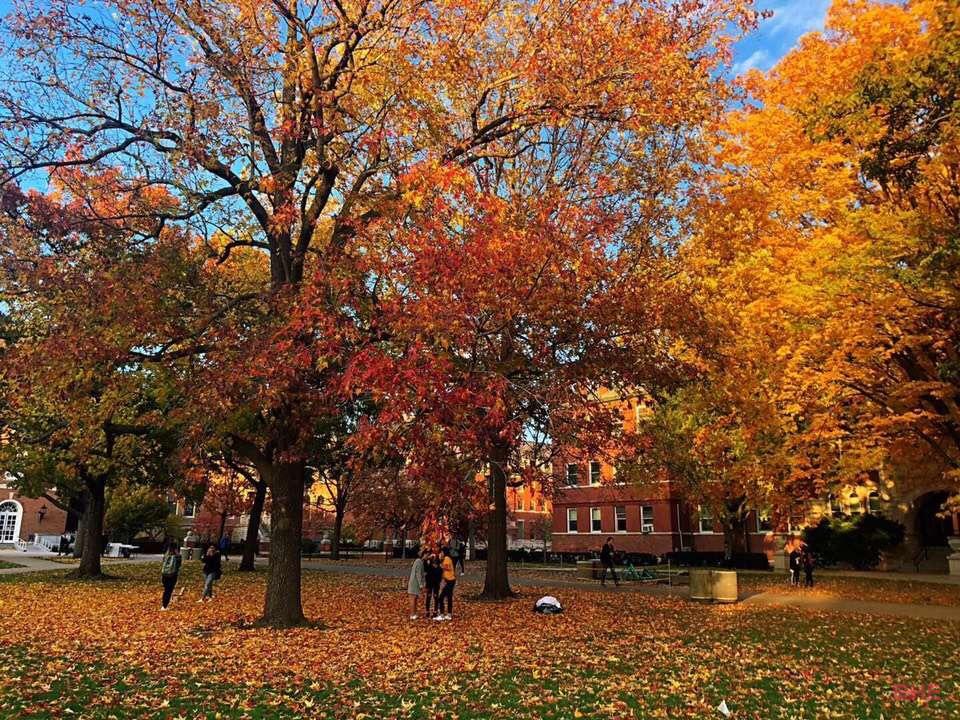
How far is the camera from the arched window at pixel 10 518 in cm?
5487

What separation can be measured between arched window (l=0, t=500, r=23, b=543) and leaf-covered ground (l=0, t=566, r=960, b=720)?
47.5 m

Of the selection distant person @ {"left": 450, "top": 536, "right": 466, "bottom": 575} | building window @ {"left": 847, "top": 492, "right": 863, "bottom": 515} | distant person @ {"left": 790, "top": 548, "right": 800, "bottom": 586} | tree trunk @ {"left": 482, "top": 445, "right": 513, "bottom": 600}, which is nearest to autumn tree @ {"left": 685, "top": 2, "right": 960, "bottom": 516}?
distant person @ {"left": 790, "top": 548, "right": 800, "bottom": 586}

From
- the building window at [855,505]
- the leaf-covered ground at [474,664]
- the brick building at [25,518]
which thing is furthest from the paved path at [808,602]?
the brick building at [25,518]

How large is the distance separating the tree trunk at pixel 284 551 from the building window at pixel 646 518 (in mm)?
39135

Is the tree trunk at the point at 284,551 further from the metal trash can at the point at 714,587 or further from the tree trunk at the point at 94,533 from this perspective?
the tree trunk at the point at 94,533

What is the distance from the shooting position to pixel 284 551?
12.9m

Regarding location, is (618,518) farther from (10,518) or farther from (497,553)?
(10,518)

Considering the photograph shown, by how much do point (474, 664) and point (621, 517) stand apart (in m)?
42.9

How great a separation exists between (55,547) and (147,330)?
156 ft

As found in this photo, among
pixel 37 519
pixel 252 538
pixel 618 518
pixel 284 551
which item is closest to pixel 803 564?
pixel 284 551

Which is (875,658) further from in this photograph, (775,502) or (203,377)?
(203,377)

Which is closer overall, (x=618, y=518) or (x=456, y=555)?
(x=456, y=555)

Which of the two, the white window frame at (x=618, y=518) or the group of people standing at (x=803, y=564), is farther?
the white window frame at (x=618, y=518)

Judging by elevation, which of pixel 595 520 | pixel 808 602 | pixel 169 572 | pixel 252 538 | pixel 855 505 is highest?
pixel 855 505
